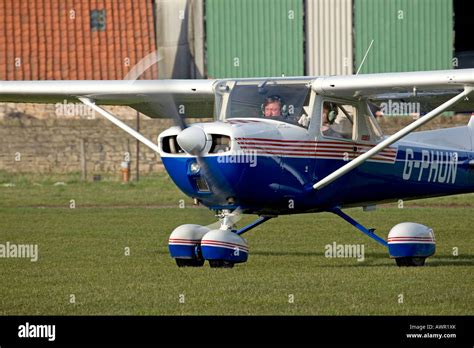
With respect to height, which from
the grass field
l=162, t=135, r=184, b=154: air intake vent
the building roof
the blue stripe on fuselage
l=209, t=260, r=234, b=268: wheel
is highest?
the building roof

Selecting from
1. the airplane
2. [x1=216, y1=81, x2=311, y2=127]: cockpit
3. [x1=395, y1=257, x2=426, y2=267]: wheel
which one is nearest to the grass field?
[x1=395, y1=257, x2=426, y2=267]: wheel

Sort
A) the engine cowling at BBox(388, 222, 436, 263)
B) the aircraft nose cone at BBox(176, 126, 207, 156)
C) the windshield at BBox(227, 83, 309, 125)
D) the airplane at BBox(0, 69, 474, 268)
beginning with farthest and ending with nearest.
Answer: the windshield at BBox(227, 83, 309, 125)
the engine cowling at BBox(388, 222, 436, 263)
the airplane at BBox(0, 69, 474, 268)
the aircraft nose cone at BBox(176, 126, 207, 156)

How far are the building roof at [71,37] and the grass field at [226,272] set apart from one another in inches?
717

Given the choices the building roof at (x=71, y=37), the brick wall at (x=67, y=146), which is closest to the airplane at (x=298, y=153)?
the brick wall at (x=67, y=146)

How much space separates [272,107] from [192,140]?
5.45 feet

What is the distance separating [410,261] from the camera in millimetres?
14461

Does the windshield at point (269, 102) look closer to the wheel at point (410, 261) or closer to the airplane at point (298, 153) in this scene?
the airplane at point (298, 153)

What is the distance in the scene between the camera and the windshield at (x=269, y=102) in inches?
573

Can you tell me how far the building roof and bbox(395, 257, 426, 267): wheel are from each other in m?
28.6

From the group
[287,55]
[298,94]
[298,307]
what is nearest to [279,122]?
[298,94]

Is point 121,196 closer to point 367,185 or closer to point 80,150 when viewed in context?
point 80,150

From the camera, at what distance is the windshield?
573 inches

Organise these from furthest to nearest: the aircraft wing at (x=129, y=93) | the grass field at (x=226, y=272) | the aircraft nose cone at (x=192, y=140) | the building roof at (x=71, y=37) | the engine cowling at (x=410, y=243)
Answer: the building roof at (x=71, y=37) → the aircraft wing at (x=129, y=93) → the engine cowling at (x=410, y=243) → the aircraft nose cone at (x=192, y=140) → the grass field at (x=226, y=272)

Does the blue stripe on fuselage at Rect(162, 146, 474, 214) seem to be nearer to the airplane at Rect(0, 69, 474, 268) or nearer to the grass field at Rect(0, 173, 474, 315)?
the airplane at Rect(0, 69, 474, 268)
